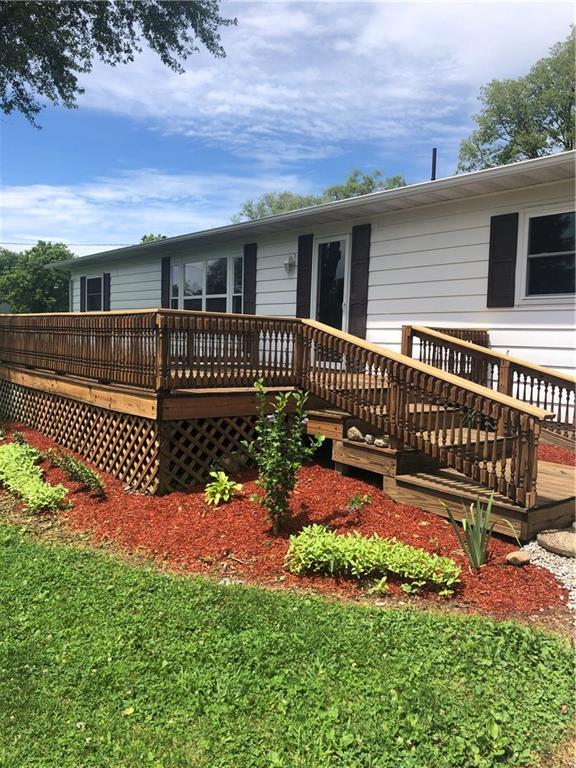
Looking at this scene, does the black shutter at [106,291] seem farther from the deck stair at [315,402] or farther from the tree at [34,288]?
the tree at [34,288]

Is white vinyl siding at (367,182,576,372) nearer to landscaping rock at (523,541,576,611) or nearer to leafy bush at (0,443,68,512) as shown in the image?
landscaping rock at (523,541,576,611)

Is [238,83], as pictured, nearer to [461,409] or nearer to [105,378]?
[105,378]

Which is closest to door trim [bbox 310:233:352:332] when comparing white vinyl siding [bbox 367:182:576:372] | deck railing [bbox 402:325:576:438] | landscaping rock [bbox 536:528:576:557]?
white vinyl siding [bbox 367:182:576:372]

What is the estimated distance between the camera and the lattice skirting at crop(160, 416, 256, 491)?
5.20m

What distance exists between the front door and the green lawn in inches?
262

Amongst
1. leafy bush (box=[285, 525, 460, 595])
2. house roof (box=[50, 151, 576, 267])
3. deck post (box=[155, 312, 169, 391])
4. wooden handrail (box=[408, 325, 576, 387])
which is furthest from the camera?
house roof (box=[50, 151, 576, 267])

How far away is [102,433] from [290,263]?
206 inches

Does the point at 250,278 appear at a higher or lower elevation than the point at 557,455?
higher

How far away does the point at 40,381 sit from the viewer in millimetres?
7770

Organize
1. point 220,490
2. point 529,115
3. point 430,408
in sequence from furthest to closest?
point 529,115 < point 220,490 < point 430,408

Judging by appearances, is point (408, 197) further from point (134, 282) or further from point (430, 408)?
point (134, 282)

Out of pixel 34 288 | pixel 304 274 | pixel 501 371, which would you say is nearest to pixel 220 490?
pixel 501 371

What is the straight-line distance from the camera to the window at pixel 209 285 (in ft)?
38.3

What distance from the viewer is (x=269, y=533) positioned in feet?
13.9
